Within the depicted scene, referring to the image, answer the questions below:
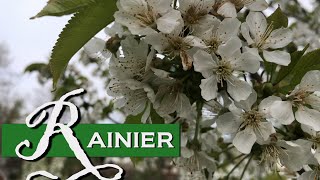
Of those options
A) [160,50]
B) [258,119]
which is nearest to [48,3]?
[160,50]

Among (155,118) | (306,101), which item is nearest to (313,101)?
(306,101)

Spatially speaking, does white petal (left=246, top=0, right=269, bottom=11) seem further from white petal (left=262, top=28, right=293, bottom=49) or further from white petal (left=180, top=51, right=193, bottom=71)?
white petal (left=180, top=51, right=193, bottom=71)

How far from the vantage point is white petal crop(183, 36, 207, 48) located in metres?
0.99

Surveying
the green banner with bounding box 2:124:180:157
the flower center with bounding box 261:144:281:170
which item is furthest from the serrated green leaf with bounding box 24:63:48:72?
the flower center with bounding box 261:144:281:170

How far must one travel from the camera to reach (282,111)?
3.35 feet

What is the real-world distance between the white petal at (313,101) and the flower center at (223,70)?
184 millimetres

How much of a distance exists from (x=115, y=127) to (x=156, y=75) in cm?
32

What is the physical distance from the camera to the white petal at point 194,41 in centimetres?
99

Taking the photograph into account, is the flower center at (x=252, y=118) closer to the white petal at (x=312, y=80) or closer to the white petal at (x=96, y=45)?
the white petal at (x=312, y=80)

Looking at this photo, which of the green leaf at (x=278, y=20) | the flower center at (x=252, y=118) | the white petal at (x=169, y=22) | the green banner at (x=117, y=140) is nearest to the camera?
the white petal at (x=169, y=22)

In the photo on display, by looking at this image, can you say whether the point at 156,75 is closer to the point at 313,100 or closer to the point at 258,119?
the point at 258,119

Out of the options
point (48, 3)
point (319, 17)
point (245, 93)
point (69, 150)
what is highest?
point (319, 17)

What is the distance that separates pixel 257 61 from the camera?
3.37 ft

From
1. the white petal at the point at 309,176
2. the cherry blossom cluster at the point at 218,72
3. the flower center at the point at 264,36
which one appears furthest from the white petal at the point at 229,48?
the white petal at the point at 309,176
